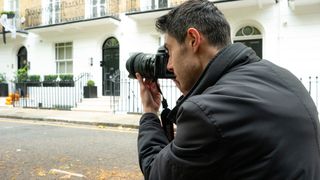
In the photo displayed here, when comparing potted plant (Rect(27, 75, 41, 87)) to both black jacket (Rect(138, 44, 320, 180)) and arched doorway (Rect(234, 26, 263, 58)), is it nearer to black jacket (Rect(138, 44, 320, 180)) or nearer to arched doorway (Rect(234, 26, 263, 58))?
arched doorway (Rect(234, 26, 263, 58))

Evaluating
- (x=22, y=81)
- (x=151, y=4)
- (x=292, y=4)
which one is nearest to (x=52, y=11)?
(x=22, y=81)

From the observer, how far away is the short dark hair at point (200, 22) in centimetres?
136

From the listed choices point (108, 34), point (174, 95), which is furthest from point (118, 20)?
point (174, 95)

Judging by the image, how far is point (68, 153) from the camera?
6.67m

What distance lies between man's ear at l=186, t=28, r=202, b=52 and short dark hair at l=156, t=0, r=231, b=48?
16 mm

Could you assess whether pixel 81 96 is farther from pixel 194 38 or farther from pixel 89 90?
pixel 194 38

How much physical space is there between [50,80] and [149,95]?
51.5 ft

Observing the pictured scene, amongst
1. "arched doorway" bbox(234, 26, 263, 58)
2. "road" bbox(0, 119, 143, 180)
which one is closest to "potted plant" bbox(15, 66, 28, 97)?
"road" bbox(0, 119, 143, 180)

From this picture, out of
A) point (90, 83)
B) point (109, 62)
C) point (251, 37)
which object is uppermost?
point (251, 37)

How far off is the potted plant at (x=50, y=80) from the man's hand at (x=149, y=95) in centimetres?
1539

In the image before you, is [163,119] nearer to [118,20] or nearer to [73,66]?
[118,20]

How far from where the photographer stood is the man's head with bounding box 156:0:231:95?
136 centimetres

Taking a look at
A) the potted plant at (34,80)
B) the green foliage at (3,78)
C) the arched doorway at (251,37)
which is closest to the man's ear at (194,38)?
the arched doorway at (251,37)

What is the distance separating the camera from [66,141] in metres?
8.03
